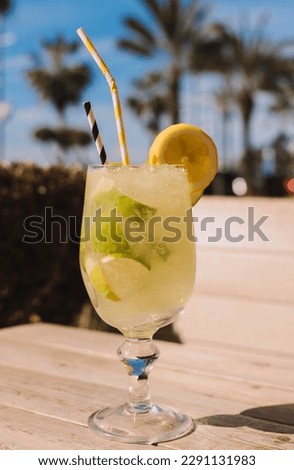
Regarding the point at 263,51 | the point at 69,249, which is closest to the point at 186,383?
the point at 69,249

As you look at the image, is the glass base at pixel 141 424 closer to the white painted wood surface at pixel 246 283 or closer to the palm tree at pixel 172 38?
the white painted wood surface at pixel 246 283

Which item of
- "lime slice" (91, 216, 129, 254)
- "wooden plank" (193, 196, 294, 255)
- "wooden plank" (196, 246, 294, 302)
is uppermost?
"lime slice" (91, 216, 129, 254)

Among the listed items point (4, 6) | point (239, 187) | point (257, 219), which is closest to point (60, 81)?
point (4, 6)

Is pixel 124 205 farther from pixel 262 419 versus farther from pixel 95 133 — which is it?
pixel 262 419

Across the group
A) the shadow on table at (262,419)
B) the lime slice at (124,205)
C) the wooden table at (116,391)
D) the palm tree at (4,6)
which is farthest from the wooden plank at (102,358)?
the palm tree at (4,6)

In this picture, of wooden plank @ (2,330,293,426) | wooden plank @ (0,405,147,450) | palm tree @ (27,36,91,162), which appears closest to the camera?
wooden plank @ (0,405,147,450)

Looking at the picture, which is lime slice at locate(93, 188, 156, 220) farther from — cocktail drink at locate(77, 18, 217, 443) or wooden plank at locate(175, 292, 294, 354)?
wooden plank at locate(175, 292, 294, 354)

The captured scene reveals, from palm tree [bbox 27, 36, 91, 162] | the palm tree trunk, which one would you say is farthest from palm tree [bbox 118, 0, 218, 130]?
palm tree [bbox 27, 36, 91, 162]
